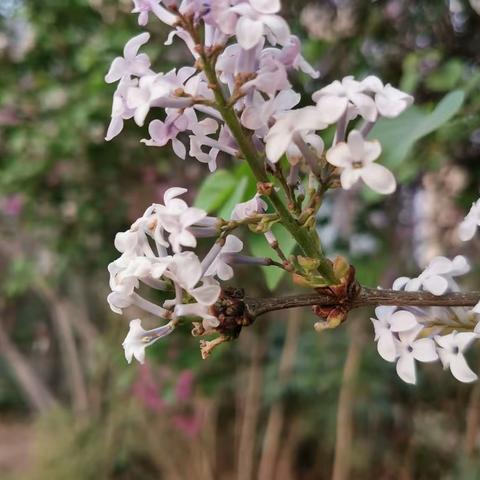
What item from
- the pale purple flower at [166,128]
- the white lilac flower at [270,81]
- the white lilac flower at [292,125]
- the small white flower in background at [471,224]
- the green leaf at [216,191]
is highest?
the white lilac flower at [270,81]

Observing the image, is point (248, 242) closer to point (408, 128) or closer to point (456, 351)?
point (408, 128)

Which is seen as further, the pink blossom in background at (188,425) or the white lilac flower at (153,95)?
the pink blossom in background at (188,425)

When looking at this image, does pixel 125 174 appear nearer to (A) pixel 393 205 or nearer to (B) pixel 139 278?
(A) pixel 393 205

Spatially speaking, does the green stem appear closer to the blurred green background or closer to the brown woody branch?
the brown woody branch

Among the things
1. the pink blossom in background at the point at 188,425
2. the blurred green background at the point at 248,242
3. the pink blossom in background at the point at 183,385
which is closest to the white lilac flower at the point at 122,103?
the blurred green background at the point at 248,242

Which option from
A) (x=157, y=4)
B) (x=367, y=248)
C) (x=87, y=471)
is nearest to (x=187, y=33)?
(x=157, y=4)

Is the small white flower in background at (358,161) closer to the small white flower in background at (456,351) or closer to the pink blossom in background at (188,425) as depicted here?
the small white flower in background at (456,351)

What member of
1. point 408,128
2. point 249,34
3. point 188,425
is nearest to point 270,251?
point 408,128

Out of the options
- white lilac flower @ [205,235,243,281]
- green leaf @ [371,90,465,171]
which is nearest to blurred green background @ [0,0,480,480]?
green leaf @ [371,90,465,171]
